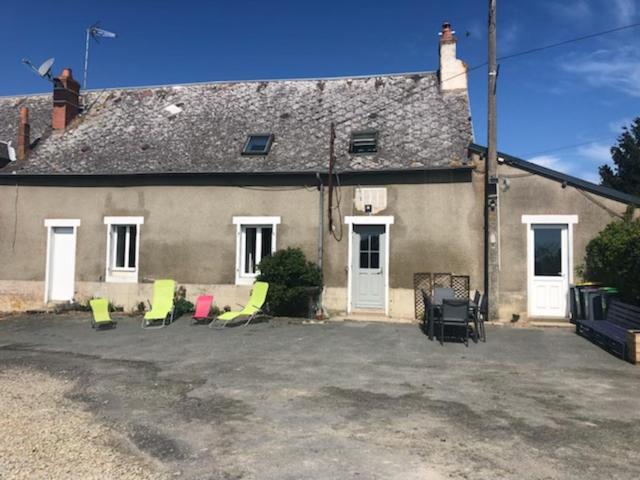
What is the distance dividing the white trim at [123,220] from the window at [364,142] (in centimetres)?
612

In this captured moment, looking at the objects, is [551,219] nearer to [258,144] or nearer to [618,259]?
[618,259]

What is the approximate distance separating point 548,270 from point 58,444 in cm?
1039

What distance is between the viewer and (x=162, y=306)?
11703mm

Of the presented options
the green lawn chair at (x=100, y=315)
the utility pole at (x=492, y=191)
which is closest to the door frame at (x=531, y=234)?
the utility pole at (x=492, y=191)

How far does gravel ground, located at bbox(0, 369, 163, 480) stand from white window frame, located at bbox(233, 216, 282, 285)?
6.94 metres

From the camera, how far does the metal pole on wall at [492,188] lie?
11.1 metres

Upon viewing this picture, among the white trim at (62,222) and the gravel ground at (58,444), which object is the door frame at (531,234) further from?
the white trim at (62,222)

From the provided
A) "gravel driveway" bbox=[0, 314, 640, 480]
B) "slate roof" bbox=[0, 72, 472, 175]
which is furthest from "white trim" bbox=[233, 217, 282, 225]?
"gravel driveway" bbox=[0, 314, 640, 480]

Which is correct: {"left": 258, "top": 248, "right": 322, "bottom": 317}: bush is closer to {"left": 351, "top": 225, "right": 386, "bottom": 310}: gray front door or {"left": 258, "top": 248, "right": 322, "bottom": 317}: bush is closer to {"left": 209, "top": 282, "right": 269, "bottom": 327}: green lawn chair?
{"left": 209, "top": 282, "right": 269, "bottom": 327}: green lawn chair

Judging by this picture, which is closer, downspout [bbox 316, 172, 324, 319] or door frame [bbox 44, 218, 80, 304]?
downspout [bbox 316, 172, 324, 319]

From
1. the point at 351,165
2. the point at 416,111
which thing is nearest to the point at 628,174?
the point at 416,111

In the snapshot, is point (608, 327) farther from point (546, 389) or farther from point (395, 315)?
point (395, 315)

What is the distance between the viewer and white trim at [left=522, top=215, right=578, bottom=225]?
36.1 ft

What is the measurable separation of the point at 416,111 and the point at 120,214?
883cm
